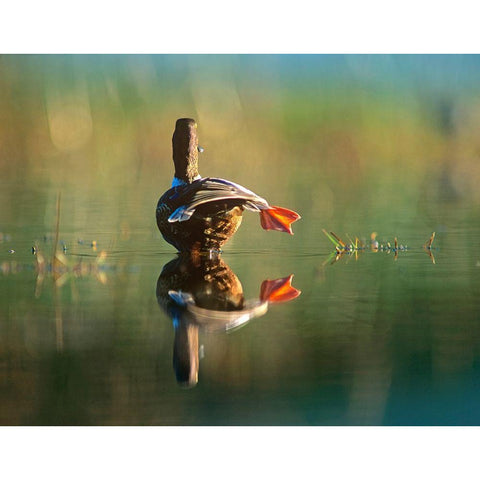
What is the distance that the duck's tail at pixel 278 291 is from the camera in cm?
338

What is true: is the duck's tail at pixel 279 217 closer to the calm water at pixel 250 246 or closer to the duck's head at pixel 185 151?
the calm water at pixel 250 246

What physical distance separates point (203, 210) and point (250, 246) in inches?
33.2

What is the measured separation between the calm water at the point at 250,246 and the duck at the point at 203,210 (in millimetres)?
197

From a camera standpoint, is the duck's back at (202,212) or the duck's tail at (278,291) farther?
the duck's back at (202,212)

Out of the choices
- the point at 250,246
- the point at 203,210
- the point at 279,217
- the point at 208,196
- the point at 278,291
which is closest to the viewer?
the point at 278,291

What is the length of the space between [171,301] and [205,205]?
1628 millimetres

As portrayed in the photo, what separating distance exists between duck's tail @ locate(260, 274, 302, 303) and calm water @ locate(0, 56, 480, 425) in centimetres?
5

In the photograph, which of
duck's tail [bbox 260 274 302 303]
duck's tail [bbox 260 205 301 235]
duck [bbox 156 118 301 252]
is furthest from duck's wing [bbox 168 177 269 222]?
duck's tail [bbox 260 274 302 303]

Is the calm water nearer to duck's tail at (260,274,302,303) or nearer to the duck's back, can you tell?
duck's tail at (260,274,302,303)

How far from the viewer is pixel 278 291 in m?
3.56

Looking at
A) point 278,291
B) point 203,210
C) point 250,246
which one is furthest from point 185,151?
point 278,291

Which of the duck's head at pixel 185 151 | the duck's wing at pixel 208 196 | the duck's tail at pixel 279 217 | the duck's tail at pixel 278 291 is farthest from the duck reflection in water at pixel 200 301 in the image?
the duck's head at pixel 185 151

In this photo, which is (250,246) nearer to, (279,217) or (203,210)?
(279,217)

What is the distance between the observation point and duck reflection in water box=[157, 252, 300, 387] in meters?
2.52
